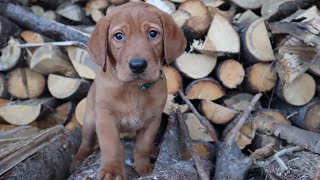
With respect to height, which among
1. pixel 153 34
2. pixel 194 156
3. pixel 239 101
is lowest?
pixel 239 101

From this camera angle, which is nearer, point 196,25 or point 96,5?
point 196,25

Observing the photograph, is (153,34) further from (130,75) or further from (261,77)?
(261,77)

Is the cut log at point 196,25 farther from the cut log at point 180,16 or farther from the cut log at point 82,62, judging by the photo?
the cut log at point 82,62

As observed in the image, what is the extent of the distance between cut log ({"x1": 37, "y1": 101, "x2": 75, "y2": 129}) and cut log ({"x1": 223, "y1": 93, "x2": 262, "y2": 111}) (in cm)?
119

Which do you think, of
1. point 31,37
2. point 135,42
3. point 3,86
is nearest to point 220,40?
point 135,42

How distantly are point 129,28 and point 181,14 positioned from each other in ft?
3.13

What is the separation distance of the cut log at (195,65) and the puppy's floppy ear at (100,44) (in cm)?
84

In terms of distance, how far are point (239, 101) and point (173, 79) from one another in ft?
1.63

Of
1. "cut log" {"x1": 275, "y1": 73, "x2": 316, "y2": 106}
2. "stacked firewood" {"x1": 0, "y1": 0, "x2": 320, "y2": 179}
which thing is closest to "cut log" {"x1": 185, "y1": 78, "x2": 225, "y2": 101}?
"stacked firewood" {"x1": 0, "y1": 0, "x2": 320, "y2": 179}

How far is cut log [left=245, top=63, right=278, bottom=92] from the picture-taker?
2.99m

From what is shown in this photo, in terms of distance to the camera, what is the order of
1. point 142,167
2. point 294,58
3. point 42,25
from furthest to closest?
point 42,25
point 294,58
point 142,167

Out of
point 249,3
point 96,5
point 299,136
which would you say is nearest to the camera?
point 299,136

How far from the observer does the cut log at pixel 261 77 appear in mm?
2990

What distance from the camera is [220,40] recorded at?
2.95 meters
